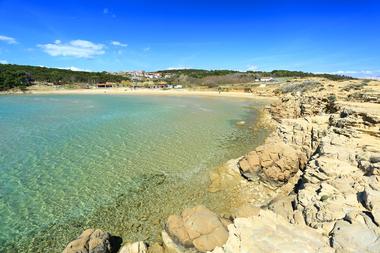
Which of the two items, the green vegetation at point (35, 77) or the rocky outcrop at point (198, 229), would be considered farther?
the green vegetation at point (35, 77)

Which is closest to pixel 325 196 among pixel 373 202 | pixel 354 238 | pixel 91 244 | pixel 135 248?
pixel 373 202

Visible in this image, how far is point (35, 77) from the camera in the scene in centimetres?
12362

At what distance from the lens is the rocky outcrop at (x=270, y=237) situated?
760cm

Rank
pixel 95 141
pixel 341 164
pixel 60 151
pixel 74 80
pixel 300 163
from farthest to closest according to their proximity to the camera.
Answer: pixel 74 80
pixel 95 141
pixel 60 151
pixel 300 163
pixel 341 164

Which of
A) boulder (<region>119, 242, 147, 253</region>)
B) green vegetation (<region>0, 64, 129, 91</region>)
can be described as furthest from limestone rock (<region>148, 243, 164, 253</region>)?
green vegetation (<region>0, 64, 129, 91</region>)

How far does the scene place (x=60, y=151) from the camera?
71.8 feet

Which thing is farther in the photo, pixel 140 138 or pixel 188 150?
pixel 140 138

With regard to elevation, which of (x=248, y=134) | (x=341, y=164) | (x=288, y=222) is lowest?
(x=248, y=134)

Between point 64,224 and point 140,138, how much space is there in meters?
15.4

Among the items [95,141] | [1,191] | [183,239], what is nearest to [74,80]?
[95,141]

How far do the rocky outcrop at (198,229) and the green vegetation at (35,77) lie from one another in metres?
118

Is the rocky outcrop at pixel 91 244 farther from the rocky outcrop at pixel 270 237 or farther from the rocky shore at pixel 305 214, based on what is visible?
the rocky outcrop at pixel 270 237

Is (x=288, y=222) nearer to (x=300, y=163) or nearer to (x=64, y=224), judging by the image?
(x=300, y=163)

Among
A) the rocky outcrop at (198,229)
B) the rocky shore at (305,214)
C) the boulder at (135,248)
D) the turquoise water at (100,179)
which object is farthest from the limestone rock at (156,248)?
the turquoise water at (100,179)
